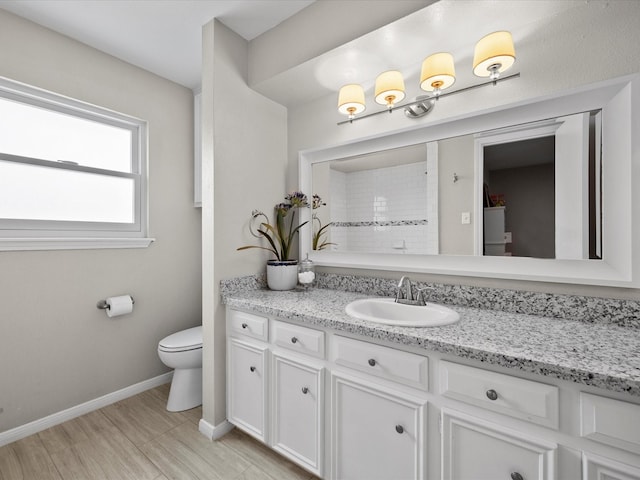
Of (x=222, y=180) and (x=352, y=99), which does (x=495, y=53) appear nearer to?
(x=352, y=99)

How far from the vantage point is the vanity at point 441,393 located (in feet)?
2.72

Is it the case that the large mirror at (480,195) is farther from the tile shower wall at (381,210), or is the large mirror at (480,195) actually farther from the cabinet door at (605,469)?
the cabinet door at (605,469)

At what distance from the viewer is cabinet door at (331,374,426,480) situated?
1114 mm

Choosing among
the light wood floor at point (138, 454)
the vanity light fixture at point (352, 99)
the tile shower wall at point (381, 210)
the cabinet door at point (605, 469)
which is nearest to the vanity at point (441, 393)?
the cabinet door at point (605, 469)

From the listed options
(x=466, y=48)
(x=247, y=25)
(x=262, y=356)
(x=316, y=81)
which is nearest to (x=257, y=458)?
(x=262, y=356)

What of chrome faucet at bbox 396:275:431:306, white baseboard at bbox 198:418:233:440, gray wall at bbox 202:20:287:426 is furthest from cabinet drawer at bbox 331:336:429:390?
white baseboard at bbox 198:418:233:440

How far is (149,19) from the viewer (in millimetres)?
1804

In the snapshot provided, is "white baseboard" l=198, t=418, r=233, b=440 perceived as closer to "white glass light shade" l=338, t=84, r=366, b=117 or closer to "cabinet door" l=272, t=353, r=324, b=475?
"cabinet door" l=272, t=353, r=324, b=475

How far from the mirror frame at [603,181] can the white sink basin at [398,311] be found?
0.25 meters

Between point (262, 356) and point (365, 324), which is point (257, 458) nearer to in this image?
point (262, 356)

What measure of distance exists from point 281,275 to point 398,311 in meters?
0.78

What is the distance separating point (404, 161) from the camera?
5.73ft

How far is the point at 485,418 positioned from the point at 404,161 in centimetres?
129

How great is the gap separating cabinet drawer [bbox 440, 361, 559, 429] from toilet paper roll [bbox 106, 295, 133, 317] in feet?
6.92
